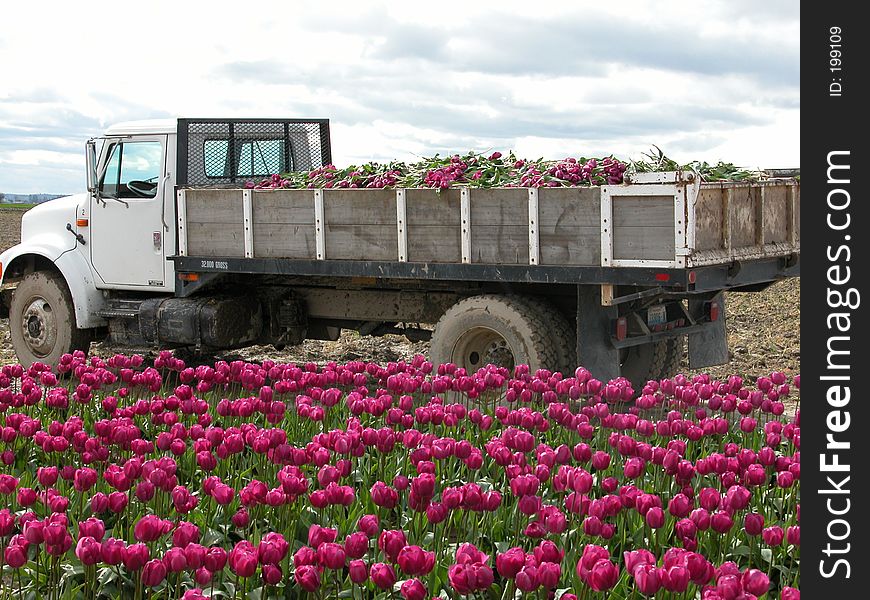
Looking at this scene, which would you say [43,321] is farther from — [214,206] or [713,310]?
[713,310]

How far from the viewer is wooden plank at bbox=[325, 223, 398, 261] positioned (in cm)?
1104

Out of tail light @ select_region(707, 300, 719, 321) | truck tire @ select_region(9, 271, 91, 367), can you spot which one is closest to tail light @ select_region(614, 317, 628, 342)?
tail light @ select_region(707, 300, 719, 321)

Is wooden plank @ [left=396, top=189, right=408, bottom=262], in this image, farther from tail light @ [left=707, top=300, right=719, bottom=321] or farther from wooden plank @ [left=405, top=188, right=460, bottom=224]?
tail light @ [left=707, top=300, right=719, bottom=321]

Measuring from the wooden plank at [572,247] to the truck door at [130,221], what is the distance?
4.41m

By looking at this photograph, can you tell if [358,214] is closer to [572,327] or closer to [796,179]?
[572,327]

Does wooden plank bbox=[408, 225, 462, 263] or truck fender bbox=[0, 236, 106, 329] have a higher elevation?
wooden plank bbox=[408, 225, 462, 263]

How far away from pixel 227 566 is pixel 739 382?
370 centimetres

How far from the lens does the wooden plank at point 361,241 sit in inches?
435

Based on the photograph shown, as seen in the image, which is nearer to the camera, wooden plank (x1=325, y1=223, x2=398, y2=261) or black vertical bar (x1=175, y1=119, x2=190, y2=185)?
wooden plank (x1=325, y1=223, x2=398, y2=261)

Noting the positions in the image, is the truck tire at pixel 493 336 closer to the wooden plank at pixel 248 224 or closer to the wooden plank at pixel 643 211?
the wooden plank at pixel 643 211

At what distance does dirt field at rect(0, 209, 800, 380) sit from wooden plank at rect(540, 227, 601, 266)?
3453 mm
